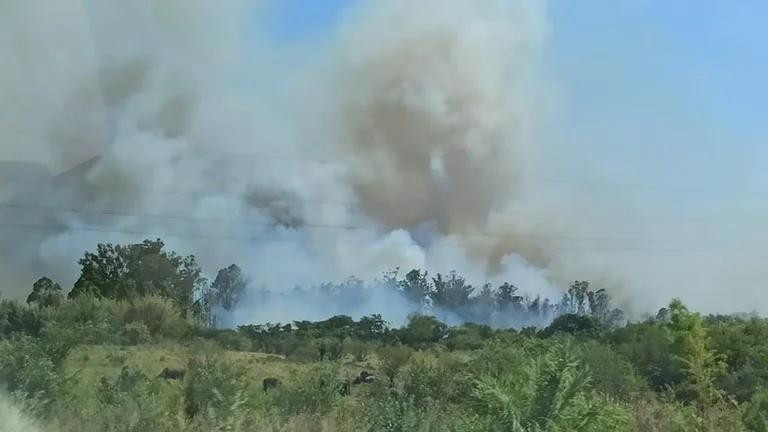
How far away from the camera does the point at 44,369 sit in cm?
1191

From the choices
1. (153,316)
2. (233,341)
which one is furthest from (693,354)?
(153,316)

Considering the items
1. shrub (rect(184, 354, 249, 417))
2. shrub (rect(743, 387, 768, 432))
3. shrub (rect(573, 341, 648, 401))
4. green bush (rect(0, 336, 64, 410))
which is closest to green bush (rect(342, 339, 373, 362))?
shrub (rect(573, 341, 648, 401))

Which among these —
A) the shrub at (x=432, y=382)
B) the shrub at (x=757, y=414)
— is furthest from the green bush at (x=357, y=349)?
the shrub at (x=757, y=414)

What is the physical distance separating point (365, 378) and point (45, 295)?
10945 mm

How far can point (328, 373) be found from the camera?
15.9 metres

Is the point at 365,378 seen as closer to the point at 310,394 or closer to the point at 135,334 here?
the point at 310,394

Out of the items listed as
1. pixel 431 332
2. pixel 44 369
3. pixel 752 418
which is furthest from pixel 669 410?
pixel 431 332

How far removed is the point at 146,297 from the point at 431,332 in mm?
9779

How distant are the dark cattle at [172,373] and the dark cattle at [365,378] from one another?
3.31 metres

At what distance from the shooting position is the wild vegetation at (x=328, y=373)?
30.0 feet

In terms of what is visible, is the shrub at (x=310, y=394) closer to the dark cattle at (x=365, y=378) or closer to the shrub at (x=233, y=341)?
the dark cattle at (x=365, y=378)

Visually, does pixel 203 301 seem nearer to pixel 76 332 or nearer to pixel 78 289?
pixel 78 289

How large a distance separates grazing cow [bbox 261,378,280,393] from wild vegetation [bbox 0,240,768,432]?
55 millimetres

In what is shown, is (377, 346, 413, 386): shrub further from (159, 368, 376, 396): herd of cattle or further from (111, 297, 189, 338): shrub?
(111, 297, 189, 338): shrub
